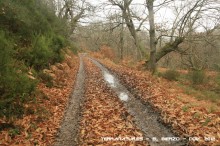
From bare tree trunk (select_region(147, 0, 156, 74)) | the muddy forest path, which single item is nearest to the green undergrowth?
the muddy forest path

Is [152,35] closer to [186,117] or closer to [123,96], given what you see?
[123,96]

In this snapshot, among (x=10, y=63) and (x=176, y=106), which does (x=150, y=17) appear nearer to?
(x=176, y=106)

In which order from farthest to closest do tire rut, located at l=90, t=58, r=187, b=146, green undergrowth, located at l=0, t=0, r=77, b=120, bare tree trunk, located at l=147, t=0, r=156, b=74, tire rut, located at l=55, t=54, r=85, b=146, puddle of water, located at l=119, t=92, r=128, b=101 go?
bare tree trunk, located at l=147, t=0, r=156, b=74
puddle of water, located at l=119, t=92, r=128, b=101
green undergrowth, located at l=0, t=0, r=77, b=120
tire rut, located at l=55, t=54, r=85, b=146
tire rut, located at l=90, t=58, r=187, b=146

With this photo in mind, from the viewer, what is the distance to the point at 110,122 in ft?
21.4

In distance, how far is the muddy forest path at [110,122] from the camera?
5.43 meters

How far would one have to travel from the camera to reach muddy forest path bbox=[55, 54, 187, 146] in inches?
214

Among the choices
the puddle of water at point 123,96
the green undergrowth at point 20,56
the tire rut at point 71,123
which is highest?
the green undergrowth at point 20,56

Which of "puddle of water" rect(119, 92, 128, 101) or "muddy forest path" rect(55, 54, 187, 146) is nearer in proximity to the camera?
"muddy forest path" rect(55, 54, 187, 146)

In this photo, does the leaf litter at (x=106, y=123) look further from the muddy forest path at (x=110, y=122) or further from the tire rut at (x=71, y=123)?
the tire rut at (x=71, y=123)

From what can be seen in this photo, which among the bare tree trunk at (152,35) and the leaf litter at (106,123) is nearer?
the leaf litter at (106,123)

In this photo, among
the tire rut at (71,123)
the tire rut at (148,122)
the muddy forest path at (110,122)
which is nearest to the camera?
the tire rut at (148,122)

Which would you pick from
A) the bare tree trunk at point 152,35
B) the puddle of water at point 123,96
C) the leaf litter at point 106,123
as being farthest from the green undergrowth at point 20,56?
the bare tree trunk at point 152,35

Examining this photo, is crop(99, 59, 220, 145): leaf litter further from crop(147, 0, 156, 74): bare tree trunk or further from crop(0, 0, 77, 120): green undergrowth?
crop(147, 0, 156, 74): bare tree trunk

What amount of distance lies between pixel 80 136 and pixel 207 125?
3168mm
